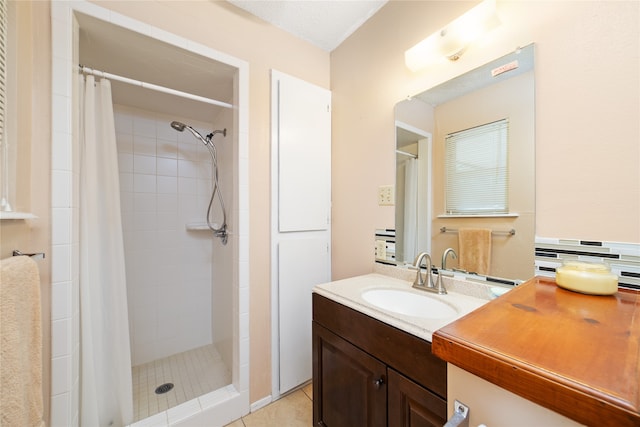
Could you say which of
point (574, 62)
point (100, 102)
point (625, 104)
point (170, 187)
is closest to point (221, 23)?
point (100, 102)

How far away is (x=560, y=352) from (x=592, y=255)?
66 cm

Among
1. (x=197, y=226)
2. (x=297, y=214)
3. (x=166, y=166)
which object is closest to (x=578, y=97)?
(x=297, y=214)

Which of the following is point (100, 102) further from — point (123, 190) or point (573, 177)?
point (573, 177)

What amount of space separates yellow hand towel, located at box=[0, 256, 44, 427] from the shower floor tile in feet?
2.99

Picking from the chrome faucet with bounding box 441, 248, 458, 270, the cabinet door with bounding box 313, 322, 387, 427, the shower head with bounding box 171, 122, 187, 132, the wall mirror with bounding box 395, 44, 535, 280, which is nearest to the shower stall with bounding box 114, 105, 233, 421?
the shower head with bounding box 171, 122, 187, 132

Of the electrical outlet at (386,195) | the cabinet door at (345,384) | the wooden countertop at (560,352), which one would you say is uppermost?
the electrical outlet at (386,195)

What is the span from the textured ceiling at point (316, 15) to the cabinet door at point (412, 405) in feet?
6.03

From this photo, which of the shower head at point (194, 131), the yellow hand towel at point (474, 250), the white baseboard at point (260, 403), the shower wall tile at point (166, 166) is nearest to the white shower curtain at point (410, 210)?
the yellow hand towel at point (474, 250)

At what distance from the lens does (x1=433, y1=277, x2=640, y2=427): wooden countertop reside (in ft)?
0.97

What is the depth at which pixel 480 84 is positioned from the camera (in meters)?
1.08

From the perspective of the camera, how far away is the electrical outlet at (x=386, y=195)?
4.67 ft

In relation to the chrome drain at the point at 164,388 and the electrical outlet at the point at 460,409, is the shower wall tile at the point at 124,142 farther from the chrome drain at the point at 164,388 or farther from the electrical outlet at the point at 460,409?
the electrical outlet at the point at 460,409

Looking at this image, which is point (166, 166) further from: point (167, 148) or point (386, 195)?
point (386, 195)

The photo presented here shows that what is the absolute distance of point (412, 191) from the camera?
4.40ft
